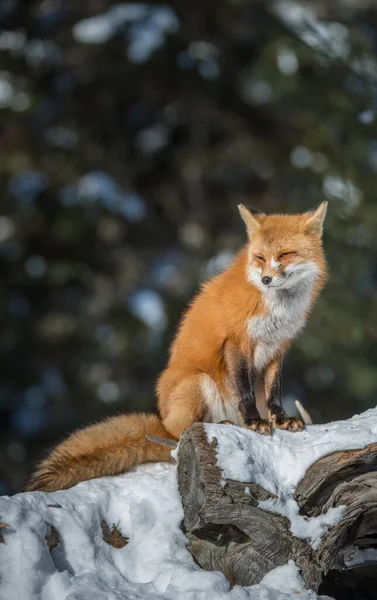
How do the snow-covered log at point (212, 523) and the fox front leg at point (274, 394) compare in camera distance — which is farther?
Result: the fox front leg at point (274, 394)

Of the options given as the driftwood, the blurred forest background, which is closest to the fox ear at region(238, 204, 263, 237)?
the driftwood

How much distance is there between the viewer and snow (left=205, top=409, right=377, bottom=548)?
3.46m

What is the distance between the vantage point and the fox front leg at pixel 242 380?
4191mm

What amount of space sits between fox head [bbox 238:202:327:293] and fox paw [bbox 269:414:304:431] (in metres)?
0.68

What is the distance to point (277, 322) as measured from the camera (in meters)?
4.36

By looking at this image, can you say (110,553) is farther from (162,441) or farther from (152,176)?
(152,176)

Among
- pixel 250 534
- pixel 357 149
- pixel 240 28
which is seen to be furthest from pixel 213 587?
pixel 240 28

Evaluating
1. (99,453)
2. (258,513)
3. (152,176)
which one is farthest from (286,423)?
(152,176)

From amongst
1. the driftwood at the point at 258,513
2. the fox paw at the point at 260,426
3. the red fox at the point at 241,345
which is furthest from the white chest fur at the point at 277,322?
the driftwood at the point at 258,513

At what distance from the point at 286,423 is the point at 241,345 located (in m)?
0.47

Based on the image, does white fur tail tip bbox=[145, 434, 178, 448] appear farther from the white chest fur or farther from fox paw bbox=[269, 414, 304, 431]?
the white chest fur

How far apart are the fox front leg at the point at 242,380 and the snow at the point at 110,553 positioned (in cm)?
62

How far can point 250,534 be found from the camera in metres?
3.40

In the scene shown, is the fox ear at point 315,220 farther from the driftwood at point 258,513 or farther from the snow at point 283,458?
the driftwood at point 258,513
